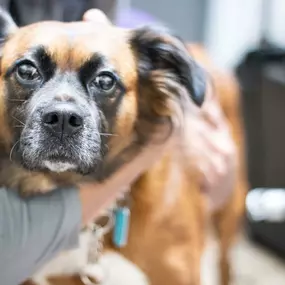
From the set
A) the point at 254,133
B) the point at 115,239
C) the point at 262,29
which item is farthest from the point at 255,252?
the point at 115,239

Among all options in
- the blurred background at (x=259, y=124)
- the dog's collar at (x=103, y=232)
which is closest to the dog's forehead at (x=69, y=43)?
the dog's collar at (x=103, y=232)

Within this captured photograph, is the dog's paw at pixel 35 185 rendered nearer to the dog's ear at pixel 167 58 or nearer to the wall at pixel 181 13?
the dog's ear at pixel 167 58

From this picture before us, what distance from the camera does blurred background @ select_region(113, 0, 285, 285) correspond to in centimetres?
187

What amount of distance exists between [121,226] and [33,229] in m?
0.19

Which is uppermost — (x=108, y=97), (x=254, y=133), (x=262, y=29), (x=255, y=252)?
(x=108, y=97)

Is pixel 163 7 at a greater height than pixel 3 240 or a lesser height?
greater

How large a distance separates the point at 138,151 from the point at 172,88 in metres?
0.10

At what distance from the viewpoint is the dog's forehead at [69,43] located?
0.73m

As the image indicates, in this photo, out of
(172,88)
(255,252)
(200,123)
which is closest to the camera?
(172,88)

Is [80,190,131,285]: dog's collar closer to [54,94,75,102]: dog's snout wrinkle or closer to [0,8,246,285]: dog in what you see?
[0,8,246,285]: dog

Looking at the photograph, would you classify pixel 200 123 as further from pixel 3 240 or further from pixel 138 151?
pixel 3 240

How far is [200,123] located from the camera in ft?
3.65

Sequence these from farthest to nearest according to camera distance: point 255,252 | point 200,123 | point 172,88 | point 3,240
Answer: point 255,252 → point 200,123 → point 172,88 → point 3,240

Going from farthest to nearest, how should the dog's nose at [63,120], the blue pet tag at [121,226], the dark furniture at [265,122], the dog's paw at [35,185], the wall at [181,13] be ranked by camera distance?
1. the dark furniture at [265,122]
2. the wall at [181,13]
3. the blue pet tag at [121,226]
4. the dog's paw at [35,185]
5. the dog's nose at [63,120]
